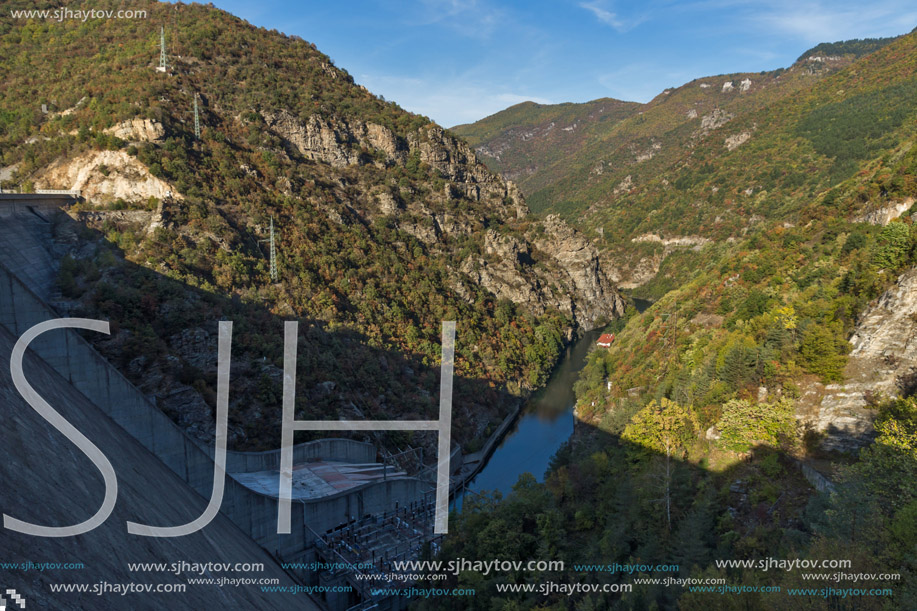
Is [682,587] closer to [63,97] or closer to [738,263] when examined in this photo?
[738,263]

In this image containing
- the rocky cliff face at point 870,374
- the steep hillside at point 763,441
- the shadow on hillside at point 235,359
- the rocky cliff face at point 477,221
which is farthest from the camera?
the rocky cliff face at point 477,221

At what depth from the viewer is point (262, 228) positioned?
43.4m

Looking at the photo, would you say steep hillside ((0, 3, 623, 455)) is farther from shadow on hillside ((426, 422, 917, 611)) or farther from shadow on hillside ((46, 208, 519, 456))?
shadow on hillside ((426, 422, 917, 611))

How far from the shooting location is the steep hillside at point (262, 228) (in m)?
29.3

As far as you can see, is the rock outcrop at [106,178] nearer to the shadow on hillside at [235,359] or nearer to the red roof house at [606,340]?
the shadow on hillside at [235,359]

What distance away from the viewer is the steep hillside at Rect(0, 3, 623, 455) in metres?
29.3

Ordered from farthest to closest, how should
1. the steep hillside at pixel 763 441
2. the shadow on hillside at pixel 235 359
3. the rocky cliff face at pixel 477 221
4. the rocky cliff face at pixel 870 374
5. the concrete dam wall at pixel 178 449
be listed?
the rocky cliff face at pixel 477 221 < the shadow on hillside at pixel 235 359 < the rocky cliff face at pixel 870 374 < the concrete dam wall at pixel 178 449 < the steep hillside at pixel 763 441

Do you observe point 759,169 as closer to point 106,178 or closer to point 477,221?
point 477,221

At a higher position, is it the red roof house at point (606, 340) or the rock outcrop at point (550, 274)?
the rock outcrop at point (550, 274)

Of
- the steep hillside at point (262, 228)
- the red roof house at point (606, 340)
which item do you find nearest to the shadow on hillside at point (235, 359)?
the steep hillside at point (262, 228)

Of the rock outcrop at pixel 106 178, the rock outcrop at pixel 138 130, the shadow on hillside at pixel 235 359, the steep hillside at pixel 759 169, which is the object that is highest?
the steep hillside at pixel 759 169

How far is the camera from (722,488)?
16.4 m

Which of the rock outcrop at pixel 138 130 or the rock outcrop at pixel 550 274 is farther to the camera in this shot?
the rock outcrop at pixel 550 274

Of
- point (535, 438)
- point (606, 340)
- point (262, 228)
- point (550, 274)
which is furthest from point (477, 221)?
point (535, 438)
